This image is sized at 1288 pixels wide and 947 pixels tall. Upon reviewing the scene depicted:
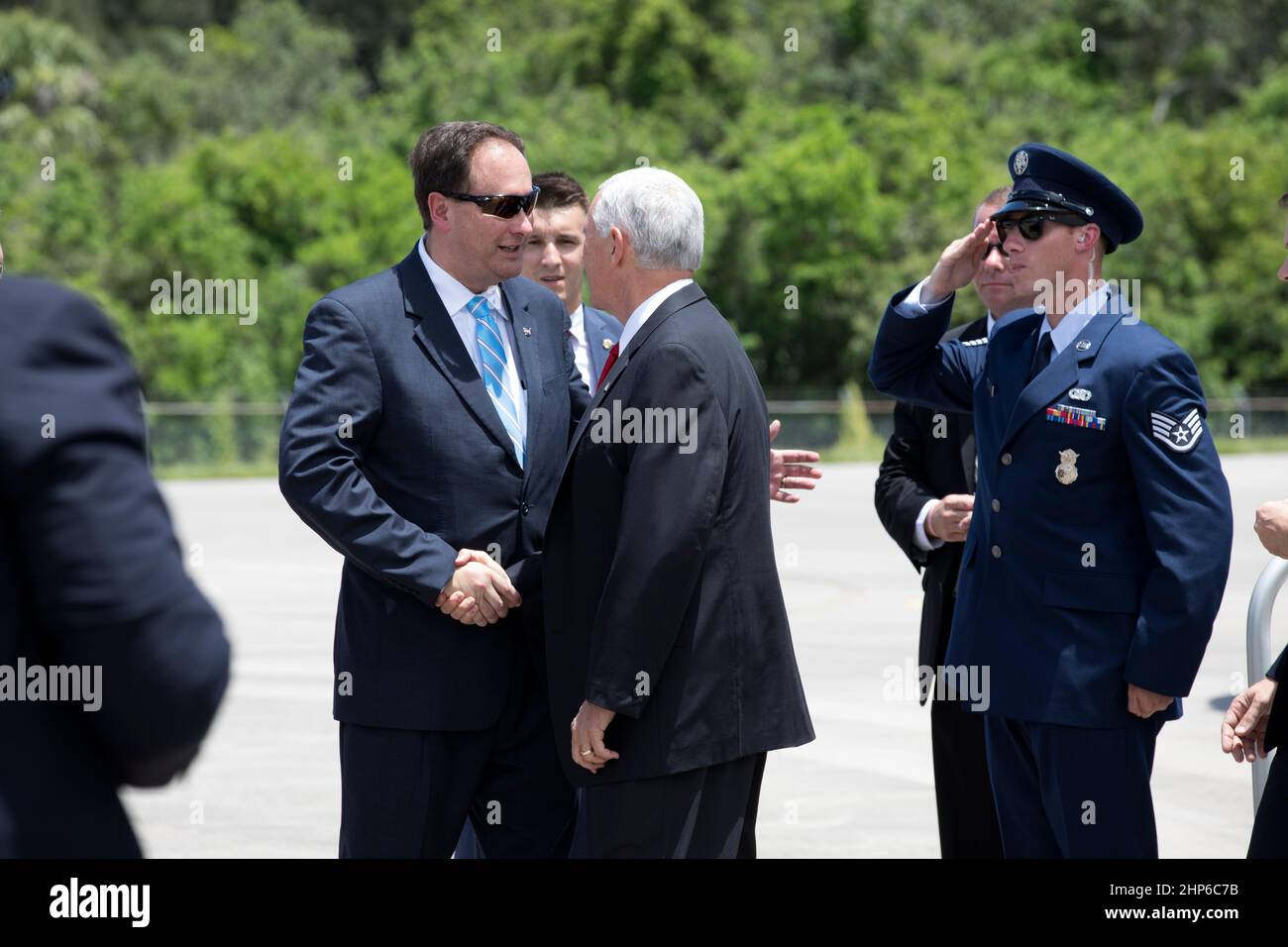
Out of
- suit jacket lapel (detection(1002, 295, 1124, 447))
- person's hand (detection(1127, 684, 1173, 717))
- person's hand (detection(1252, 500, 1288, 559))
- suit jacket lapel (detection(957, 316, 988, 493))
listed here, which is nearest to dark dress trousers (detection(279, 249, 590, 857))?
suit jacket lapel (detection(1002, 295, 1124, 447))

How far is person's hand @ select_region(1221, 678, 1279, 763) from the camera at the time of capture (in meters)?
3.63

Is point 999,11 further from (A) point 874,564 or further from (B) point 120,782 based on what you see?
(B) point 120,782

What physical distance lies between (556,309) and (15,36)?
3233 centimetres

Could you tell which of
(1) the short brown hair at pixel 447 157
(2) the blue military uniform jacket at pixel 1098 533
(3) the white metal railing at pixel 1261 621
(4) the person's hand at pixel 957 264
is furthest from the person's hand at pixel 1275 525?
(1) the short brown hair at pixel 447 157

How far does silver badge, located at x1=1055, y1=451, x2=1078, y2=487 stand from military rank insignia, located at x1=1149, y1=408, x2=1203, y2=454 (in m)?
0.20

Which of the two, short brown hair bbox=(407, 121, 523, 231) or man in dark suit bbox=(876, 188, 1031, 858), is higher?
short brown hair bbox=(407, 121, 523, 231)

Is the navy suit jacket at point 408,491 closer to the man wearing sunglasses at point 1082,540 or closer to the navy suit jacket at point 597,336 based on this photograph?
the man wearing sunglasses at point 1082,540

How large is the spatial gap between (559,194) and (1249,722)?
10.4 feet

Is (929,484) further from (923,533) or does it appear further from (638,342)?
(638,342)

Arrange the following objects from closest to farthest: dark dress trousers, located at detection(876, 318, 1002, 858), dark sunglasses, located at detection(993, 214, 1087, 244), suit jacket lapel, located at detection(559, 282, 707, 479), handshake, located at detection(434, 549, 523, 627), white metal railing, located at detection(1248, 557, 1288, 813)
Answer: suit jacket lapel, located at detection(559, 282, 707, 479) → handshake, located at detection(434, 549, 523, 627) → dark sunglasses, located at detection(993, 214, 1087, 244) → white metal railing, located at detection(1248, 557, 1288, 813) → dark dress trousers, located at detection(876, 318, 1002, 858)

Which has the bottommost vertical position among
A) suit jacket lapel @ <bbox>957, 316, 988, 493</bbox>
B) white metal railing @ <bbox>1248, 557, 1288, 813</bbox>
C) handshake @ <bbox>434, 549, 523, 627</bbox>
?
white metal railing @ <bbox>1248, 557, 1288, 813</bbox>

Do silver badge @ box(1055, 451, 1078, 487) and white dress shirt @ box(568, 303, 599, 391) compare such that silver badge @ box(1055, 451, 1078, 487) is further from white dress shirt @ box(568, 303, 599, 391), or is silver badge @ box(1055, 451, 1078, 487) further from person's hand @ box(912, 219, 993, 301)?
white dress shirt @ box(568, 303, 599, 391)

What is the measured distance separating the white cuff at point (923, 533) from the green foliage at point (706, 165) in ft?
71.1
